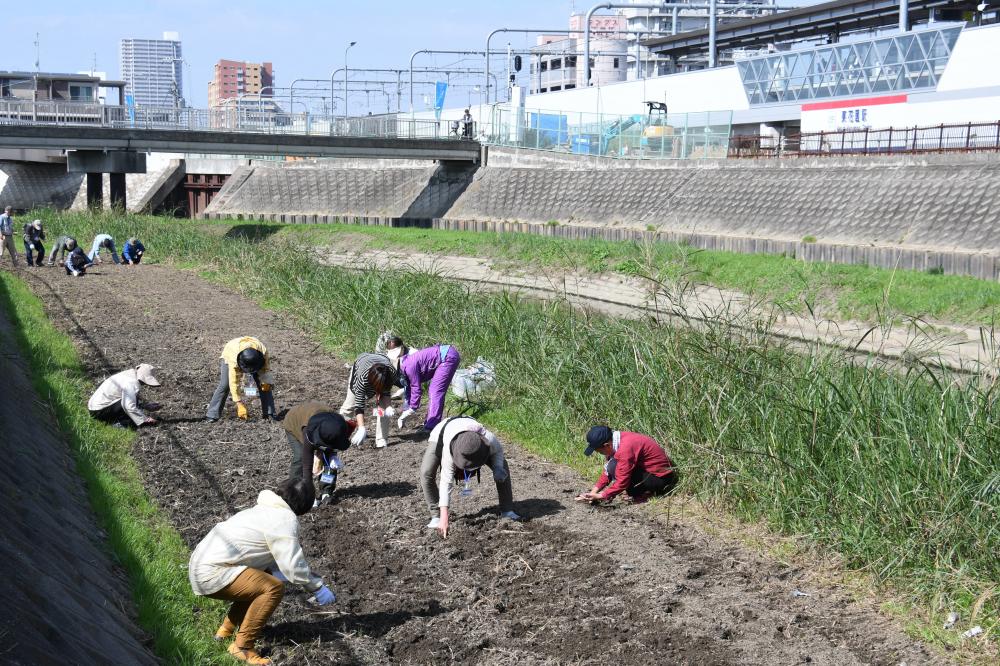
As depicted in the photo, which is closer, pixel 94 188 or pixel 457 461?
pixel 457 461

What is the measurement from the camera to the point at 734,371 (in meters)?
9.96

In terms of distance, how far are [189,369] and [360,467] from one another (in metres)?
5.51

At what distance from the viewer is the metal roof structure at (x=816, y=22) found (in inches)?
1857

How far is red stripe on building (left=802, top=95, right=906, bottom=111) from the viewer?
4049 cm

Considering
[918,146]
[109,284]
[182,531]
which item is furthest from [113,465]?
[918,146]

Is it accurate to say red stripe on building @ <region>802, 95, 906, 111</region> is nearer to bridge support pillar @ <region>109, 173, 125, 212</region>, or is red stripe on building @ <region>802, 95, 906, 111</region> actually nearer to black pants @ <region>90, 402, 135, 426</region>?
bridge support pillar @ <region>109, 173, 125, 212</region>

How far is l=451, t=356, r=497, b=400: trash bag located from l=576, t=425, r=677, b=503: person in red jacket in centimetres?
373

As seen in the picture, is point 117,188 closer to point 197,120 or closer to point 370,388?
point 197,120

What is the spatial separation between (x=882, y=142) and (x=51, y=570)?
3456 centimetres

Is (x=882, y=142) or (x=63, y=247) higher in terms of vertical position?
(x=882, y=142)

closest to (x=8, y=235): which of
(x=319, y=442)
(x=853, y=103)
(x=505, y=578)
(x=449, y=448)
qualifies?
(x=319, y=442)

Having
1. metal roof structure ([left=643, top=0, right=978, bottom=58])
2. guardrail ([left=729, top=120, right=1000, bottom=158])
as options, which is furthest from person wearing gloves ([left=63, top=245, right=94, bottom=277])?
metal roof structure ([left=643, top=0, right=978, bottom=58])

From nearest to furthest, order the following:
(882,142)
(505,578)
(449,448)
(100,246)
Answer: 1. (505,578)
2. (449,448)
3. (100,246)
4. (882,142)

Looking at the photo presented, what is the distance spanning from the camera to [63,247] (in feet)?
93.2
